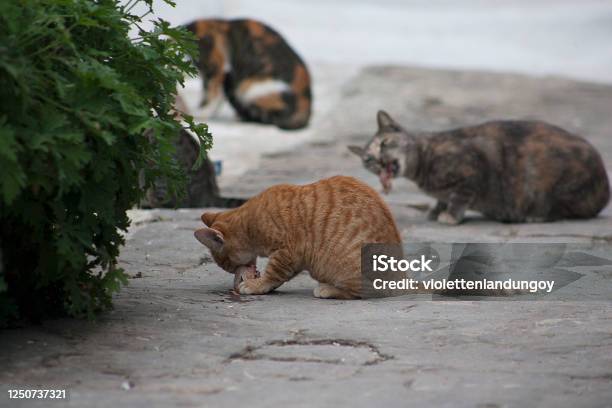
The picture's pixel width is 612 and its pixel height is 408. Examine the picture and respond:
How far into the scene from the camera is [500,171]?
24.4ft

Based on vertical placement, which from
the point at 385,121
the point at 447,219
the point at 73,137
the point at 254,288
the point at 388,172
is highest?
the point at 73,137

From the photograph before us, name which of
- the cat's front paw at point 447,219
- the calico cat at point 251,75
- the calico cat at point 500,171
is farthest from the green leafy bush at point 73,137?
the calico cat at point 251,75

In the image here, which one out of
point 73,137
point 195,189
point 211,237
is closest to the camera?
point 73,137

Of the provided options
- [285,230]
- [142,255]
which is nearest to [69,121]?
[285,230]

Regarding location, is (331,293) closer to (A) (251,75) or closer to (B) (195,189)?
(B) (195,189)

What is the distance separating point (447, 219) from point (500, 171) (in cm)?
53

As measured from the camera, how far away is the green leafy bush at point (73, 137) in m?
3.31

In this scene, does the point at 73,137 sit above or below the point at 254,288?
above

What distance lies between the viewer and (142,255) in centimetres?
562

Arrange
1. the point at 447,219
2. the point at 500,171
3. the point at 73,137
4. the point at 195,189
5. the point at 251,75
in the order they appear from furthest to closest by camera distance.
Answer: the point at 251,75 → the point at 500,171 → the point at 447,219 → the point at 195,189 → the point at 73,137

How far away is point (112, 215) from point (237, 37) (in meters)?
8.48

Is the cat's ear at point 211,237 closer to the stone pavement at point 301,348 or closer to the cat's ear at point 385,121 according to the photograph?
the stone pavement at point 301,348

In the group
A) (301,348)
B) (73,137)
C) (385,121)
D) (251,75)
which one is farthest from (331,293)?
(251,75)

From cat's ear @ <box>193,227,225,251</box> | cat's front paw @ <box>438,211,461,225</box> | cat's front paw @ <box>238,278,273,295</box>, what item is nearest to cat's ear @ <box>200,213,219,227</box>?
cat's ear @ <box>193,227,225,251</box>
